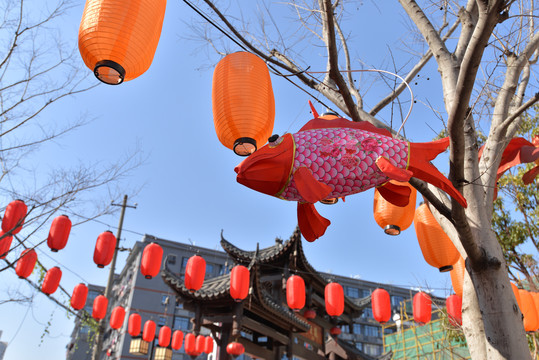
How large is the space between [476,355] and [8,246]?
327 inches

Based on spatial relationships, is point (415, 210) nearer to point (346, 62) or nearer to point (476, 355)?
point (476, 355)

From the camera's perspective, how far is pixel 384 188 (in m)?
2.89

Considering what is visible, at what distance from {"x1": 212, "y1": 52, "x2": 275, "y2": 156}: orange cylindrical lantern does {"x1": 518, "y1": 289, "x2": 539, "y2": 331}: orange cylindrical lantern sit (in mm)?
5468

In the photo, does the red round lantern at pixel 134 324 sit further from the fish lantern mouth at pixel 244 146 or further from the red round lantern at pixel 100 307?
the fish lantern mouth at pixel 244 146

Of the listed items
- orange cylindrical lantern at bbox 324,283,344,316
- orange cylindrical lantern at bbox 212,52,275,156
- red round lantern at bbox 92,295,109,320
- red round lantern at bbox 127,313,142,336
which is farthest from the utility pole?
orange cylindrical lantern at bbox 212,52,275,156

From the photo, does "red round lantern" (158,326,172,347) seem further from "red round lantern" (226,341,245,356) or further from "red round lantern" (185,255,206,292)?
"red round lantern" (185,255,206,292)

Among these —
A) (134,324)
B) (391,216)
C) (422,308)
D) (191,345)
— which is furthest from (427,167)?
(134,324)

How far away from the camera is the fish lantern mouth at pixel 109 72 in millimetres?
2705

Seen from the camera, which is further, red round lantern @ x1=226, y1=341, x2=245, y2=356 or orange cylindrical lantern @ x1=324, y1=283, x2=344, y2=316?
orange cylindrical lantern @ x1=324, y1=283, x2=344, y2=316

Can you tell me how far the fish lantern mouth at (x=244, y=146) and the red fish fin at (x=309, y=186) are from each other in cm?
82

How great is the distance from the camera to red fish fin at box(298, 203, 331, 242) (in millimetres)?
2855

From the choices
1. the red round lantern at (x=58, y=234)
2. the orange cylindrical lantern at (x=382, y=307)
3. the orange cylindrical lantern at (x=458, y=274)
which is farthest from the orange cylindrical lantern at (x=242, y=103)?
the orange cylindrical lantern at (x=382, y=307)

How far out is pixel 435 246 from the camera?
14.2ft

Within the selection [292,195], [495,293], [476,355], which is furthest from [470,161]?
[292,195]
